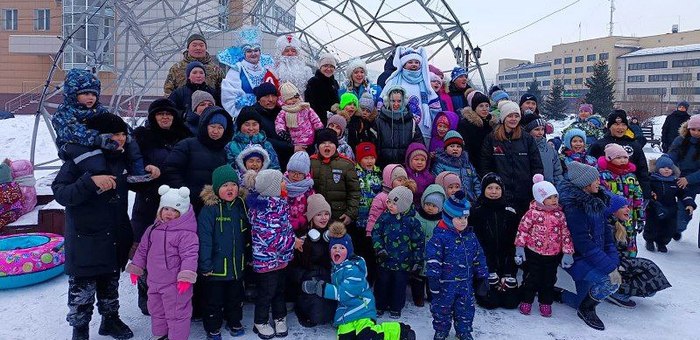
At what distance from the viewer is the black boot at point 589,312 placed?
3.99 meters

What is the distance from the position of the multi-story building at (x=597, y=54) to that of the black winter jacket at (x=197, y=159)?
6078cm

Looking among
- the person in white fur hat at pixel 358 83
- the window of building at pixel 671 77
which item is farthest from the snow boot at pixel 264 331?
the window of building at pixel 671 77

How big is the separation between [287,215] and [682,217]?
17.8ft

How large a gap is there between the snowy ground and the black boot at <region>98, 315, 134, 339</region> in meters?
0.08

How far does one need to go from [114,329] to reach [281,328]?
4.28 ft

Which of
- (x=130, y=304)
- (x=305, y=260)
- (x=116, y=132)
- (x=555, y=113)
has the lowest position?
(x=130, y=304)

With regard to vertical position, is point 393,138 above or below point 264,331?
above

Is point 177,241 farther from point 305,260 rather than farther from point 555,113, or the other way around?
point 555,113

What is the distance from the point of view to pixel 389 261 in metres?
3.98

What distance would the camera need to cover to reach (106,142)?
3400 mm

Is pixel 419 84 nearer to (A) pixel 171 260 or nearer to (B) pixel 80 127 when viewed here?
(A) pixel 171 260

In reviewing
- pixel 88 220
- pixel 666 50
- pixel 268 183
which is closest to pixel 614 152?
pixel 268 183

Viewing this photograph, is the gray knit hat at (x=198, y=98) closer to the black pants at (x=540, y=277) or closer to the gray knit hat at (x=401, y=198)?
the gray knit hat at (x=401, y=198)

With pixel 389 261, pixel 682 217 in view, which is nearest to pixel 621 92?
pixel 682 217
